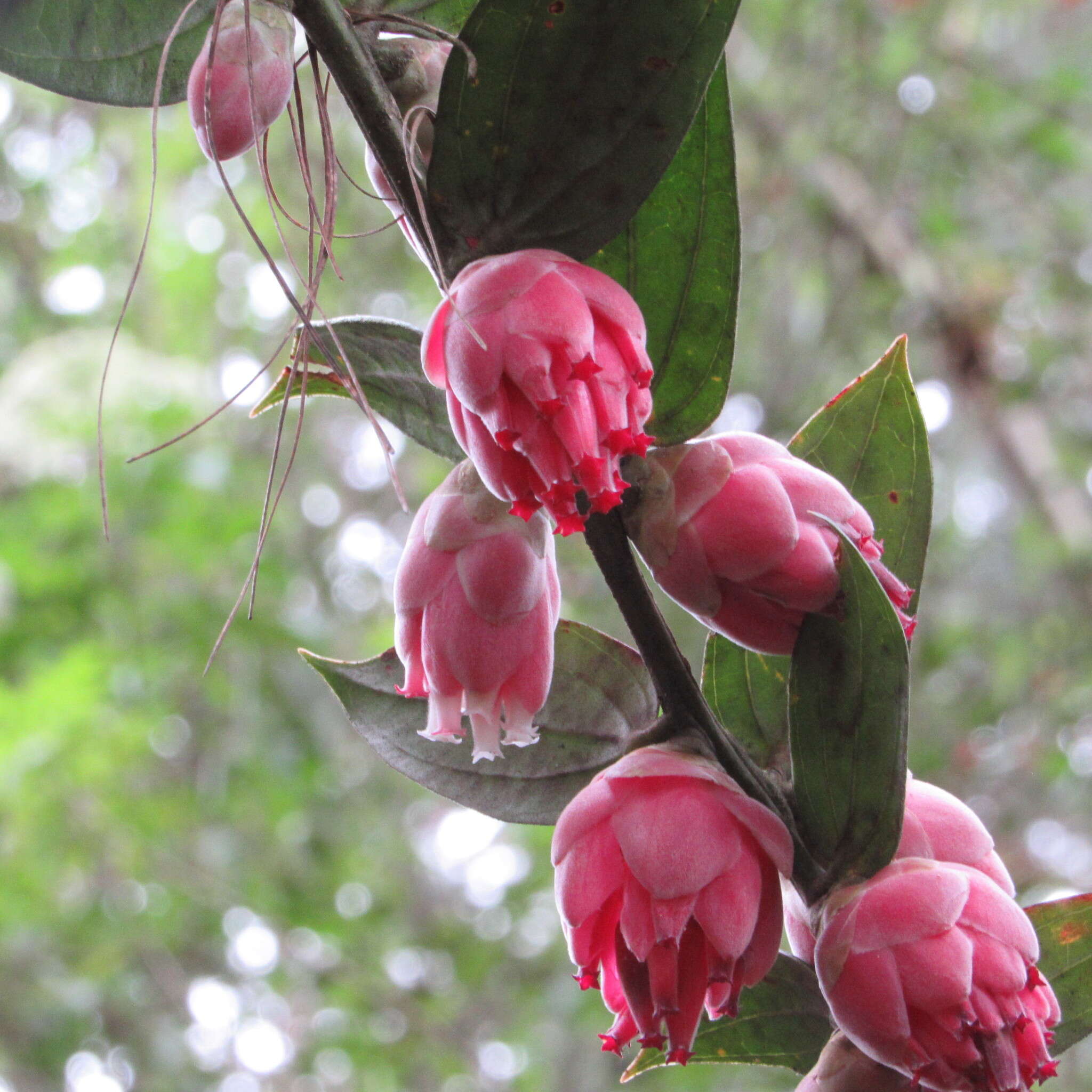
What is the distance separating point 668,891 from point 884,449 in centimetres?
30

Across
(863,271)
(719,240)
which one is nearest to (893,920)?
(719,240)

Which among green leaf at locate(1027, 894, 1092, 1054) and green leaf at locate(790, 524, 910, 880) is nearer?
green leaf at locate(790, 524, 910, 880)

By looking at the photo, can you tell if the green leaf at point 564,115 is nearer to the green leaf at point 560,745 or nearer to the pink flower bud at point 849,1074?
the green leaf at point 560,745

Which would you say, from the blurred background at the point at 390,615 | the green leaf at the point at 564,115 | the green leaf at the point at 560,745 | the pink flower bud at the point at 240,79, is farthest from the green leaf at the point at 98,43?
the blurred background at the point at 390,615

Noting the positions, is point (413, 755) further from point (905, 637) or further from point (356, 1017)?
point (356, 1017)

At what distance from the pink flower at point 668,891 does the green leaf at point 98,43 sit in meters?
0.41

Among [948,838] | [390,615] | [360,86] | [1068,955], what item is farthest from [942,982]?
[390,615]

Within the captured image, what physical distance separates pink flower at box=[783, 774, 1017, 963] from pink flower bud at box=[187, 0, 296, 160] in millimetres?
408

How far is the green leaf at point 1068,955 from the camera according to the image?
583mm

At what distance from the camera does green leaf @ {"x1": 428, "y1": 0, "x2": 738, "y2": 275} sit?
45cm

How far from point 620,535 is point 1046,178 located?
156 inches

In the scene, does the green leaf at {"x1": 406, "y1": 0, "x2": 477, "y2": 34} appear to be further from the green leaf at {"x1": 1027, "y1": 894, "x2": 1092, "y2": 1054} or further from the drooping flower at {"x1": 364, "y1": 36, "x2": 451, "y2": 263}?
the green leaf at {"x1": 1027, "y1": 894, "x2": 1092, "y2": 1054}

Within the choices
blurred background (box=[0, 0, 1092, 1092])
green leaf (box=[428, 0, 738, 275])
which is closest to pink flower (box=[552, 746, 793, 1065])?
green leaf (box=[428, 0, 738, 275])

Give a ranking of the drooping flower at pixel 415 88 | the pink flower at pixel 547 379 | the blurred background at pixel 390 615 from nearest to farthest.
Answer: the pink flower at pixel 547 379 < the drooping flower at pixel 415 88 < the blurred background at pixel 390 615
